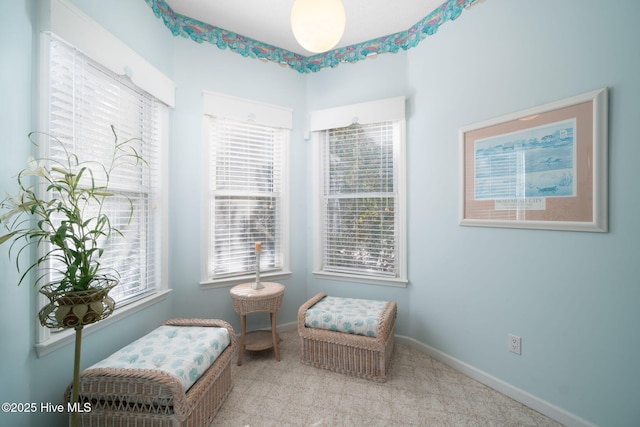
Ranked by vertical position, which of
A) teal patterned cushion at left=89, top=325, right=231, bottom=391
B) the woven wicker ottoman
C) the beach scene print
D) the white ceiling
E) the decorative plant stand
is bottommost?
the woven wicker ottoman

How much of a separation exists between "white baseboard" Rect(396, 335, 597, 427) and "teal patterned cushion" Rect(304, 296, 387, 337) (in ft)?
2.00

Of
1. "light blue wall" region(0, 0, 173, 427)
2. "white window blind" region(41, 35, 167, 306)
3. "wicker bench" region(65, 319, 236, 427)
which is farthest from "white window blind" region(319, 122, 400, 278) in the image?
"light blue wall" region(0, 0, 173, 427)

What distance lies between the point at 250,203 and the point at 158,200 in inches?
32.3

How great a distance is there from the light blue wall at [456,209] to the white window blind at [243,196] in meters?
0.15

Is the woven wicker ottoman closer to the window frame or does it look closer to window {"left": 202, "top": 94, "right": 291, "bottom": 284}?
window {"left": 202, "top": 94, "right": 291, "bottom": 284}

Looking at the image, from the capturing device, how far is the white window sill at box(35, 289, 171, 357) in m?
1.41

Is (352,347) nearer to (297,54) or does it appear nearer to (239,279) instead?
(239,279)

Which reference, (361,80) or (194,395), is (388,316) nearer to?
(194,395)

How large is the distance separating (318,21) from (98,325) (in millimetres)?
2090

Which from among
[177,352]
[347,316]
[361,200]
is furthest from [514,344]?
[177,352]

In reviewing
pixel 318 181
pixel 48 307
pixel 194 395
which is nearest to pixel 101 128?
pixel 48 307

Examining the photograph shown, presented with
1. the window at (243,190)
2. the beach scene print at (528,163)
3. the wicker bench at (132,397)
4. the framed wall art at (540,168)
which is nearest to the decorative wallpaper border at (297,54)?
the window at (243,190)

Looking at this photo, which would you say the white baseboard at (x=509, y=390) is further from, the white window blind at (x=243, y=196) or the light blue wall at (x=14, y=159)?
the light blue wall at (x=14, y=159)

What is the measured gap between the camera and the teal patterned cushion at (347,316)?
2.18 metres
